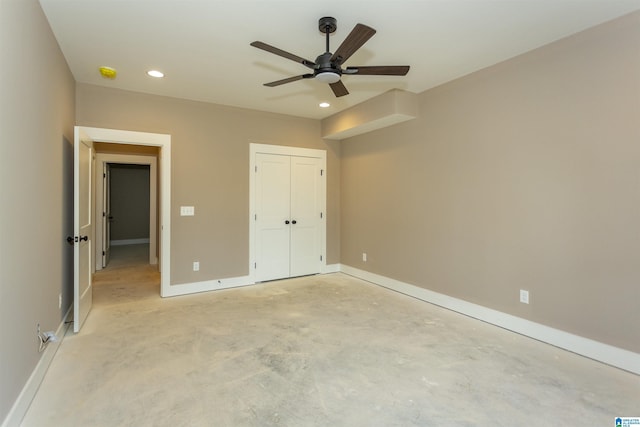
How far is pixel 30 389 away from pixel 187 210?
268cm

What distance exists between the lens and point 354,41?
212cm

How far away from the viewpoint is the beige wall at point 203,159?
405 cm

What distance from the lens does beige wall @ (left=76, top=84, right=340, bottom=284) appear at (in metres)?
4.05

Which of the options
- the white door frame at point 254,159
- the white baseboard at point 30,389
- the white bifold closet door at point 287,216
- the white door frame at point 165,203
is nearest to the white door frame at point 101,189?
the white door frame at point 165,203

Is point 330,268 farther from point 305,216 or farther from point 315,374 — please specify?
point 315,374

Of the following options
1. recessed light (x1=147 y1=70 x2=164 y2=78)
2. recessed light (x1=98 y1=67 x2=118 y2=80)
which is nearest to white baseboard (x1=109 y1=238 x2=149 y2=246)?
recessed light (x1=98 y1=67 x2=118 y2=80)

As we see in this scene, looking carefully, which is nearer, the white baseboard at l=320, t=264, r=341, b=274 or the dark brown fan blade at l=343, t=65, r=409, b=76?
the dark brown fan blade at l=343, t=65, r=409, b=76

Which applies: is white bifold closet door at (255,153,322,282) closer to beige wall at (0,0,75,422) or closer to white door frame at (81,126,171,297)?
white door frame at (81,126,171,297)

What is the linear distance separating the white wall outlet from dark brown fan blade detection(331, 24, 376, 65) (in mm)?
3039

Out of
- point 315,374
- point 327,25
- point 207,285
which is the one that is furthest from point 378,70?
point 207,285

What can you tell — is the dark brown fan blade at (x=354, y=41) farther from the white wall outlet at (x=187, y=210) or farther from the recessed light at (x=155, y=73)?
the white wall outlet at (x=187, y=210)

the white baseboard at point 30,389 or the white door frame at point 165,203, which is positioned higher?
the white door frame at point 165,203

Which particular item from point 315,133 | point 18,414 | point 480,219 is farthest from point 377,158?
point 18,414

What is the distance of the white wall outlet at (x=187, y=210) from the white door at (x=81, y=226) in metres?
1.06
